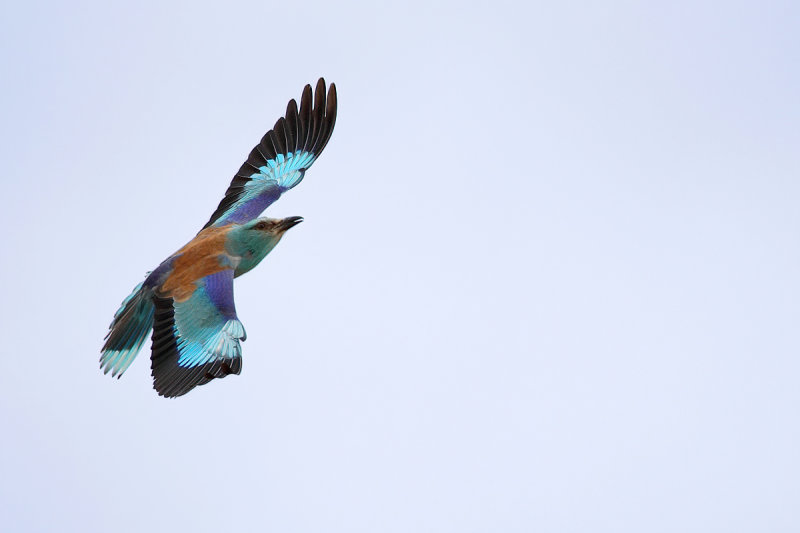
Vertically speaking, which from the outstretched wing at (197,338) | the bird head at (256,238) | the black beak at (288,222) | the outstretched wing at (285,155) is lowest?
the outstretched wing at (197,338)

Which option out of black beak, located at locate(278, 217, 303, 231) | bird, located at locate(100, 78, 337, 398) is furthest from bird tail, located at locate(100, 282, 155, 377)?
black beak, located at locate(278, 217, 303, 231)

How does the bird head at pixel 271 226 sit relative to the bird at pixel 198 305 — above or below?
above

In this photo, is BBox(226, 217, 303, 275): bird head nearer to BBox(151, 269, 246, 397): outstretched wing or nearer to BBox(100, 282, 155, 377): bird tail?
BBox(151, 269, 246, 397): outstretched wing

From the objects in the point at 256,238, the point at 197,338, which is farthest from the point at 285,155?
the point at 197,338

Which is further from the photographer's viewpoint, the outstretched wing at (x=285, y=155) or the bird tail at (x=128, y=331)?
the outstretched wing at (x=285, y=155)

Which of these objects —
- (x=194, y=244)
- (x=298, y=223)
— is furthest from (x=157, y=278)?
(x=298, y=223)

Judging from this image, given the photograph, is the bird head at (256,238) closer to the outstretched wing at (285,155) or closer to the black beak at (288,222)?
the black beak at (288,222)

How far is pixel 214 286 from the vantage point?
13133mm

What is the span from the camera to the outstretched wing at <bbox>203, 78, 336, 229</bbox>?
15.0 m

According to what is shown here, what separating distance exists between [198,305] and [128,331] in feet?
2.84

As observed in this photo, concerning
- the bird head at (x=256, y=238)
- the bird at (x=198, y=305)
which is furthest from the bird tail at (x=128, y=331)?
the bird head at (x=256, y=238)

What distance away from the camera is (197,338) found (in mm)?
12773

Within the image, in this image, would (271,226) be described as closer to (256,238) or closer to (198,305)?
(256,238)

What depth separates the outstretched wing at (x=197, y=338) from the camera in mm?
12305
